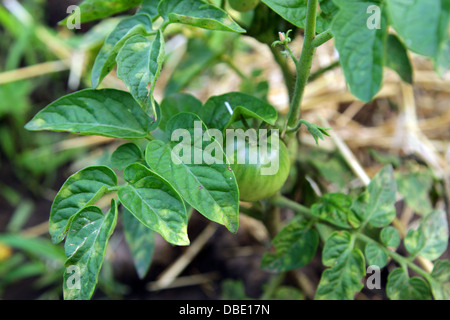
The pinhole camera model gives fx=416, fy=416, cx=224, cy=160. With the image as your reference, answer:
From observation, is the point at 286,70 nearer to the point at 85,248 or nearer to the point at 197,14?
the point at 197,14

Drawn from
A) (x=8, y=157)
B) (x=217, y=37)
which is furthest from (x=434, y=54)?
(x=8, y=157)

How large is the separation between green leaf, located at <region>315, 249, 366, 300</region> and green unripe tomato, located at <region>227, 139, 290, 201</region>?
0.19 m

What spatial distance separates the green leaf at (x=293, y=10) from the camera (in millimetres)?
626

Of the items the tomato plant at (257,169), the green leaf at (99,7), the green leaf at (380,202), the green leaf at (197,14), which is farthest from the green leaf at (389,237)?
the green leaf at (99,7)

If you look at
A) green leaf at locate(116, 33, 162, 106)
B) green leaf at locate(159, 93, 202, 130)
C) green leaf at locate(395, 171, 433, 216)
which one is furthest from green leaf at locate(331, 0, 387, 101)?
green leaf at locate(395, 171, 433, 216)

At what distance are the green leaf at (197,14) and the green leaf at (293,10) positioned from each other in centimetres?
7

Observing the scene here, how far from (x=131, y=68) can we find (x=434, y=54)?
411mm

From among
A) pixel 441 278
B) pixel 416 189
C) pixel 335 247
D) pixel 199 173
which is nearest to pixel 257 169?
pixel 199 173

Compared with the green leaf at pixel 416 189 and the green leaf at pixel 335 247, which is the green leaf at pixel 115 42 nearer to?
the green leaf at pixel 335 247

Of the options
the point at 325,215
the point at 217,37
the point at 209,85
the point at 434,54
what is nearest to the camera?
the point at 434,54

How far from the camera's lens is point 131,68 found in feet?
2.07

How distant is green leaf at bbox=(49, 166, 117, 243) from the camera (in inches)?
24.2

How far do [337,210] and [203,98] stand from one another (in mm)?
1185

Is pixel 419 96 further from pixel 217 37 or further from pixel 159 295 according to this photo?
pixel 159 295
